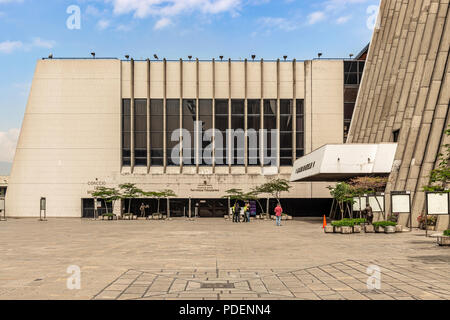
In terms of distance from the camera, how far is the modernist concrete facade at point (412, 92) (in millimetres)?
33250

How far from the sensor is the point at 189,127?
204 ft

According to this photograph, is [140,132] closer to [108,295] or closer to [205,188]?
[205,188]

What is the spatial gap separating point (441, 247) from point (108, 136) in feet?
160

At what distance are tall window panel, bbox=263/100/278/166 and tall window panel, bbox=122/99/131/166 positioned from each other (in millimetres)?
17303

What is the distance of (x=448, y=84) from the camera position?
32.8 metres

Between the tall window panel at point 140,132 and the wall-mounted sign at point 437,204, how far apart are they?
43733mm

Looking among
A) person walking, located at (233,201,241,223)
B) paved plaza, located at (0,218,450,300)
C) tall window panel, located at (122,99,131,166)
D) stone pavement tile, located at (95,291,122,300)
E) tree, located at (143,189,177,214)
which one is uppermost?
tall window panel, located at (122,99,131,166)

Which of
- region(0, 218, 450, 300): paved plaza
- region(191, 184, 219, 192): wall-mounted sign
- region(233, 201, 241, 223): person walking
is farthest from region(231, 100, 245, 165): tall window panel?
region(0, 218, 450, 300): paved plaza

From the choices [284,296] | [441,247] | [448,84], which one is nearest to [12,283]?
[284,296]

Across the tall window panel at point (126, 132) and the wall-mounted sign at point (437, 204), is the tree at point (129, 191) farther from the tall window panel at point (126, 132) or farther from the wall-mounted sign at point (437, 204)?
the wall-mounted sign at point (437, 204)

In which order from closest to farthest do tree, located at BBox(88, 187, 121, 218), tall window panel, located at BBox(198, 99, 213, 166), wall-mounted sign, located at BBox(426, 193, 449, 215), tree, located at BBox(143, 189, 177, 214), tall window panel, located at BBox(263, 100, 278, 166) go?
wall-mounted sign, located at BBox(426, 193, 449, 215)
tree, located at BBox(88, 187, 121, 218)
tree, located at BBox(143, 189, 177, 214)
tall window panel, located at BBox(198, 99, 213, 166)
tall window panel, located at BBox(263, 100, 278, 166)

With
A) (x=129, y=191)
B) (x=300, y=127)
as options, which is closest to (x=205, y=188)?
(x=129, y=191)

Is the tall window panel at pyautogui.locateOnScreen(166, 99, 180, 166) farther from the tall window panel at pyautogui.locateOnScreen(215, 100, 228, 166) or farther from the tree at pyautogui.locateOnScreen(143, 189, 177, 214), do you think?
the tall window panel at pyautogui.locateOnScreen(215, 100, 228, 166)

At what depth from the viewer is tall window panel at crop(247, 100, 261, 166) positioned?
62.2 metres
